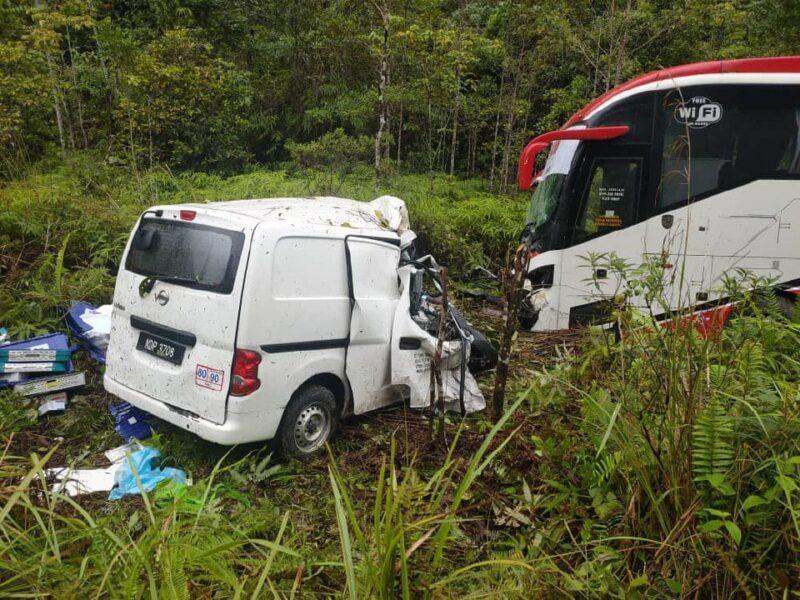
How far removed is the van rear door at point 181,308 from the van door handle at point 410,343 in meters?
1.52

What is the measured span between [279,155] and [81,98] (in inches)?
174

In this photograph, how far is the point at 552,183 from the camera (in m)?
6.75

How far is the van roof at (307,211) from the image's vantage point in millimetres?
4059

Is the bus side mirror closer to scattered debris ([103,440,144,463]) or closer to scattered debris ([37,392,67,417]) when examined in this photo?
scattered debris ([103,440,144,463])

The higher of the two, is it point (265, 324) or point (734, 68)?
point (734, 68)

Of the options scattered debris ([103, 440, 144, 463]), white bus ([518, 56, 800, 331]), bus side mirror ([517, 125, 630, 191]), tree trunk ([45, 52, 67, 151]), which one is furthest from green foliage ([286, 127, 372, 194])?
scattered debris ([103, 440, 144, 463])

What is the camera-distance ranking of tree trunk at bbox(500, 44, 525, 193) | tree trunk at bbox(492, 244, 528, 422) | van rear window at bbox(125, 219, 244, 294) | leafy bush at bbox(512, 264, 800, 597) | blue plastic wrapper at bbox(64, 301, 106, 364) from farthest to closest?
tree trunk at bbox(500, 44, 525, 193) → blue plastic wrapper at bbox(64, 301, 106, 364) → van rear window at bbox(125, 219, 244, 294) → tree trunk at bbox(492, 244, 528, 422) → leafy bush at bbox(512, 264, 800, 597)

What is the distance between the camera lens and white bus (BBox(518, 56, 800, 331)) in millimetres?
5953

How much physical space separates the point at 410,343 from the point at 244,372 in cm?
152

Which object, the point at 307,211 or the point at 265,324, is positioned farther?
the point at 307,211

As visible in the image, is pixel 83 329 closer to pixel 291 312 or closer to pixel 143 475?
pixel 143 475

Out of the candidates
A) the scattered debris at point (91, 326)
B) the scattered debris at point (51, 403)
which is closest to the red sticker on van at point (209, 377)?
the scattered debris at point (91, 326)

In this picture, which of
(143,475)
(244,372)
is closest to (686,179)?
(244,372)

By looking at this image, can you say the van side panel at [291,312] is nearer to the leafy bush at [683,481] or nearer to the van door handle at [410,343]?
the van door handle at [410,343]
